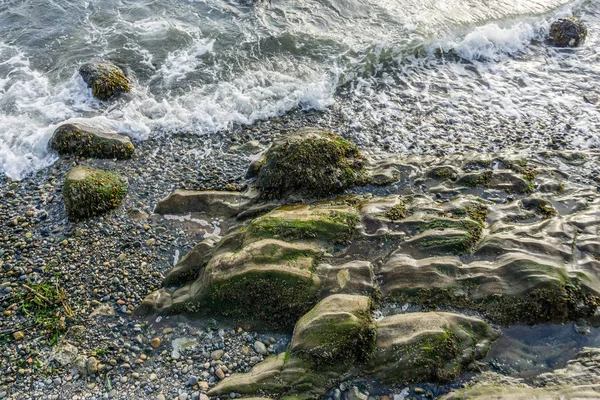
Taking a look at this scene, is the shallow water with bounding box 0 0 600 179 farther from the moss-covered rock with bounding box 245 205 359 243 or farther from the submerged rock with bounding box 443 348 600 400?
the submerged rock with bounding box 443 348 600 400

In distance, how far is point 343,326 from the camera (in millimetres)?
6395

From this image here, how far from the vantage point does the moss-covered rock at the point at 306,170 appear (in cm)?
972

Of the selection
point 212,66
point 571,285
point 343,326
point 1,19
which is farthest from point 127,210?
point 1,19

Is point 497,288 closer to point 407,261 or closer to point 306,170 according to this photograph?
point 407,261

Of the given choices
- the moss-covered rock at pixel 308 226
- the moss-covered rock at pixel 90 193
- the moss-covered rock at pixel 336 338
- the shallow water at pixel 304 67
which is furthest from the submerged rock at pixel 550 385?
the moss-covered rock at pixel 90 193

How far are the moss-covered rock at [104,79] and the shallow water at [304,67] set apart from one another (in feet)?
1.19

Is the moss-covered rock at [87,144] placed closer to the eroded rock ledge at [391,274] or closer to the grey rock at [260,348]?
the eroded rock ledge at [391,274]

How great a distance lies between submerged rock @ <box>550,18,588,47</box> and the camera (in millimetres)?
16703

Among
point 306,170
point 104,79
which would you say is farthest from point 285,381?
point 104,79

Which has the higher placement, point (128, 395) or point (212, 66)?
point (212, 66)

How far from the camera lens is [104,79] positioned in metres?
13.7

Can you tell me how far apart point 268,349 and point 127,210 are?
5119 millimetres

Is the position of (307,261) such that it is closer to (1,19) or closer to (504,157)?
(504,157)

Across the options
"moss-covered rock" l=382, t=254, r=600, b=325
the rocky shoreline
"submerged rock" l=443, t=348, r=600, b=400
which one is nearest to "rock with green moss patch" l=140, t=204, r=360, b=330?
the rocky shoreline
